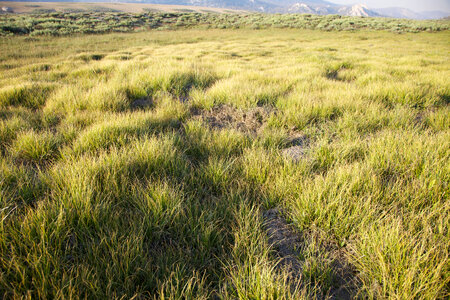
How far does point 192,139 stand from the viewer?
8.32 feet

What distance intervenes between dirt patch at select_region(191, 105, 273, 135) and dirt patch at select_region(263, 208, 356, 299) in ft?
5.27

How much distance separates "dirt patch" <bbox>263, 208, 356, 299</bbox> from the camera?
1.13 metres

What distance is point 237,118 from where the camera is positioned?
11.0ft

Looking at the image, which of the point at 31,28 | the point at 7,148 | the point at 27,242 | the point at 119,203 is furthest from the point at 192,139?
the point at 31,28

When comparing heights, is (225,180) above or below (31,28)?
below

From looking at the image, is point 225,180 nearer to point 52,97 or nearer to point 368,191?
point 368,191

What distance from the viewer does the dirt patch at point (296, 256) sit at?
1133mm

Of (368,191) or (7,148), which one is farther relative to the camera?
(7,148)

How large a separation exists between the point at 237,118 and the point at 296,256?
2.39 m

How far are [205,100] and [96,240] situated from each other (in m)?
2.92

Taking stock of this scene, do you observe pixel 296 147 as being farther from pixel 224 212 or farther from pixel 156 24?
pixel 156 24

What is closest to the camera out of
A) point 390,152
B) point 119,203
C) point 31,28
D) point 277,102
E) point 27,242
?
point 27,242

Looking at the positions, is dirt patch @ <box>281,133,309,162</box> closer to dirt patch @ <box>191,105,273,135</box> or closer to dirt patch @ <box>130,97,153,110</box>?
dirt patch @ <box>191,105,273,135</box>

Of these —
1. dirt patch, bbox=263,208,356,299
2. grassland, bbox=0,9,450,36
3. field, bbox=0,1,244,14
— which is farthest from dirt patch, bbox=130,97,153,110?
field, bbox=0,1,244,14
